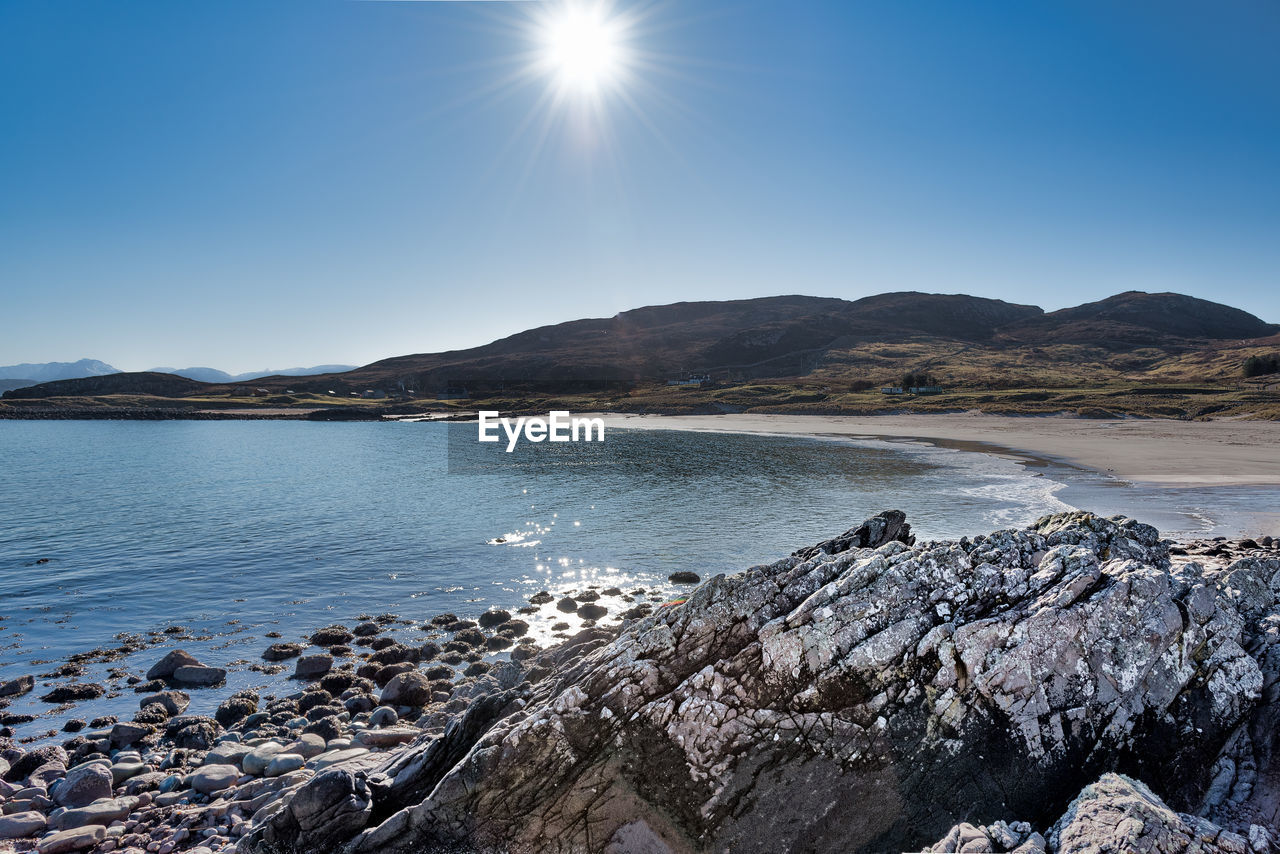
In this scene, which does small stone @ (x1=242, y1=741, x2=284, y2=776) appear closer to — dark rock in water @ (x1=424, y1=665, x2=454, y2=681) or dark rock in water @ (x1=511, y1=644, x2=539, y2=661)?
dark rock in water @ (x1=424, y1=665, x2=454, y2=681)

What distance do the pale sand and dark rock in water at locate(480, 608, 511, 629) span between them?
129 feet

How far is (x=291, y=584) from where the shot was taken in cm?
2508

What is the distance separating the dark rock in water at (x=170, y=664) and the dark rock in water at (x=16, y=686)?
8.22 feet

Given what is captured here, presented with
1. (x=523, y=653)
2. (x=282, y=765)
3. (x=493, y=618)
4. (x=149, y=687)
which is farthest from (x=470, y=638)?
(x=149, y=687)

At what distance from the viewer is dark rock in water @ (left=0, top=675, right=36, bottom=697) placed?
15672mm

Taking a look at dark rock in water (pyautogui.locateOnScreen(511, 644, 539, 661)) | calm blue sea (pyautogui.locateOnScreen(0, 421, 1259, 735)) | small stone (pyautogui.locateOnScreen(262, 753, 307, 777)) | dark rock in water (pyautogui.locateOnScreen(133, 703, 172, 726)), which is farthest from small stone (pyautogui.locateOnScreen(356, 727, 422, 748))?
calm blue sea (pyautogui.locateOnScreen(0, 421, 1259, 735))

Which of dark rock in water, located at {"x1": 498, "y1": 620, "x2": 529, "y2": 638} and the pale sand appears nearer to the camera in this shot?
dark rock in water, located at {"x1": 498, "y1": 620, "x2": 529, "y2": 638}

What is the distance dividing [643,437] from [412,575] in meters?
62.5

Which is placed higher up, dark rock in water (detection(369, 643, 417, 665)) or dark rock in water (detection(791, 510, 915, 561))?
dark rock in water (detection(791, 510, 915, 561))

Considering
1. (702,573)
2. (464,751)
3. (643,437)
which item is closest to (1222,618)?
(464,751)

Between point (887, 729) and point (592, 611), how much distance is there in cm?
1503

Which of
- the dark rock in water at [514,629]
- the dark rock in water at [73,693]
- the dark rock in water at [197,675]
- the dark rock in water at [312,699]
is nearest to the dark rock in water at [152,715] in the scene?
the dark rock in water at [197,675]

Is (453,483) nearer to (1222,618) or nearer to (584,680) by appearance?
(584,680)

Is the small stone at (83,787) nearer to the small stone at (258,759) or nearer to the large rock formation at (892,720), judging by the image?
the small stone at (258,759)
